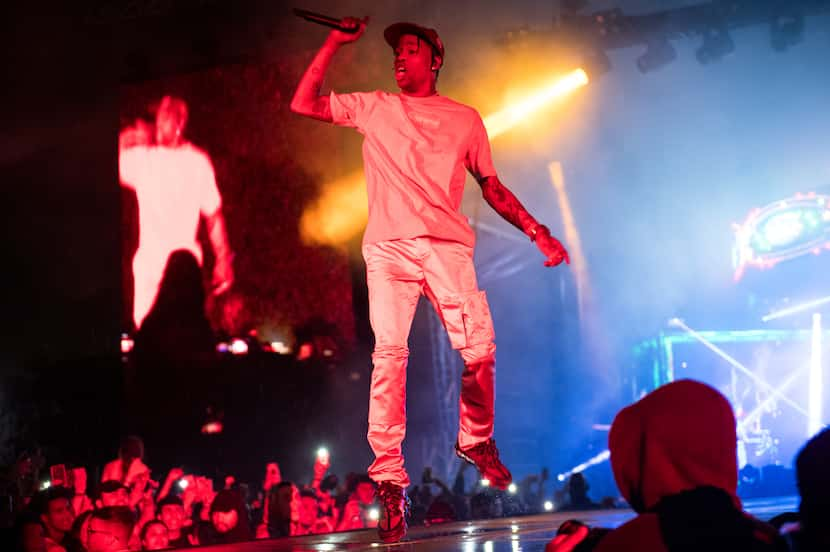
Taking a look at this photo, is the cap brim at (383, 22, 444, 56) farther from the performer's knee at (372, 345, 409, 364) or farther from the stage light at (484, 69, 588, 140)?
the stage light at (484, 69, 588, 140)

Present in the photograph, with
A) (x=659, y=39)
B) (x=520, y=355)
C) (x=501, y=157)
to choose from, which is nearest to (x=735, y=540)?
(x=659, y=39)

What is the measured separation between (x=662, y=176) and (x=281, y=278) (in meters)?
8.42

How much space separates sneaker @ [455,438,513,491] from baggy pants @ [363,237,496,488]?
0.12ft

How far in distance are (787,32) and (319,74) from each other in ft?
32.8

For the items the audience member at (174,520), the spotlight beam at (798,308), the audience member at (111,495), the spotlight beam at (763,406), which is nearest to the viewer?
the audience member at (111,495)

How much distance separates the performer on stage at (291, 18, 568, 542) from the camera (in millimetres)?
4262

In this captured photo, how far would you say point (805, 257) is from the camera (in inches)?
674

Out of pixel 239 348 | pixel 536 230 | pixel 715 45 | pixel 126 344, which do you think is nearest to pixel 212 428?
pixel 239 348

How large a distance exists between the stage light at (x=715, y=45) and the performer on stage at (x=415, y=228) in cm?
904

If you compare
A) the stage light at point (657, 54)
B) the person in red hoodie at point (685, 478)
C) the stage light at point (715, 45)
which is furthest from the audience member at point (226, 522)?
the stage light at point (715, 45)

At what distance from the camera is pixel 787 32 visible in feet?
40.2

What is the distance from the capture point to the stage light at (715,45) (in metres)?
12.3

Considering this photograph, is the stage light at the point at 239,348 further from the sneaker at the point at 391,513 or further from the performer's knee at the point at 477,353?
the sneaker at the point at 391,513

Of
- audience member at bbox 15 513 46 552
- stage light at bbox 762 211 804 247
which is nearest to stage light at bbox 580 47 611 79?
stage light at bbox 762 211 804 247
